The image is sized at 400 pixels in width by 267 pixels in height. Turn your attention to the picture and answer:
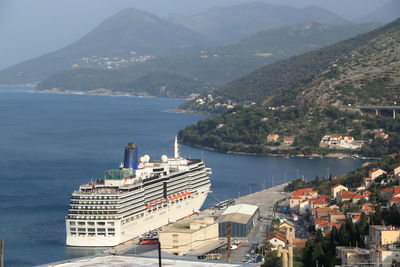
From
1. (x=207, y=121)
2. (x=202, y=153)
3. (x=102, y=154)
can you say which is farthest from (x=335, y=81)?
(x=102, y=154)

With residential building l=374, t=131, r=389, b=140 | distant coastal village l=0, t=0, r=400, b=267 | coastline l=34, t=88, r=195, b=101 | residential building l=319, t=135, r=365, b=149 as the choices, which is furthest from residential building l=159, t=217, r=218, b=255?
coastline l=34, t=88, r=195, b=101

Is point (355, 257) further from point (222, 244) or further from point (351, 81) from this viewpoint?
point (351, 81)

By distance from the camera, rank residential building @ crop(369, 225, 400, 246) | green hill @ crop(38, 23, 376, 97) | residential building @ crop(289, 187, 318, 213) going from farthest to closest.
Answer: green hill @ crop(38, 23, 376, 97) → residential building @ crop(289, 187, 318, 213) → residential building @ crop(369, 225, 400, 246)

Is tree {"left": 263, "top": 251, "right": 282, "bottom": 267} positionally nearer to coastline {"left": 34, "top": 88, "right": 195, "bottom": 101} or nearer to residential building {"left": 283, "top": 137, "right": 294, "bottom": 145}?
residential building {"left": 283, "top": 137, "right": 294, "bottom": 145}

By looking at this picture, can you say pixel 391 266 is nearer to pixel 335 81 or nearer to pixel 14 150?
pixel 14 150

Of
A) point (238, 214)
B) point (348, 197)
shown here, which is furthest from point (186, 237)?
point (348, 197)

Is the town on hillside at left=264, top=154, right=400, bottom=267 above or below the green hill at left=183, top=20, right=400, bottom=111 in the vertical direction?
below

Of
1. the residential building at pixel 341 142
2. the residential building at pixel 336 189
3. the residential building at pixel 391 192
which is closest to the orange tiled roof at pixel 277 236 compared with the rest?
the residential building at pixel 391 192
